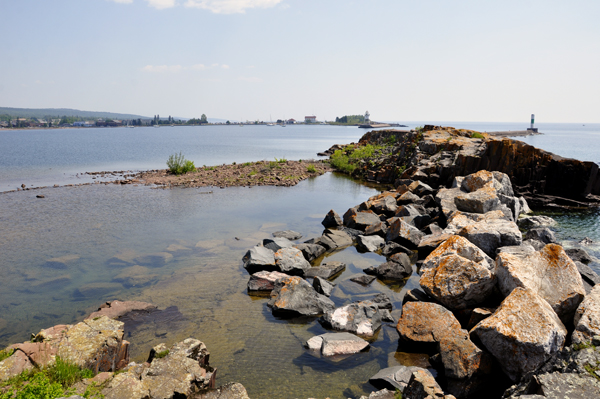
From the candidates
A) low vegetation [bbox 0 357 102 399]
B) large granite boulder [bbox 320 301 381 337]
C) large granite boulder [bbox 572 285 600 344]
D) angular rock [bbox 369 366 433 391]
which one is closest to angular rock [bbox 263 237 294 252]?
large granite boulder [bbox 320 301 381 337]

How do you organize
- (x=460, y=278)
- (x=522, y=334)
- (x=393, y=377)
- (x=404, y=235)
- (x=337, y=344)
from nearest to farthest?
1. (x=522, y=334)
2. (x=393, y=377)
3. (x=337, y=344)
4. (x=460, y=278)
5. (x=404, y=235)

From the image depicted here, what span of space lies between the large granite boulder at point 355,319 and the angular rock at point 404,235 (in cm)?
709

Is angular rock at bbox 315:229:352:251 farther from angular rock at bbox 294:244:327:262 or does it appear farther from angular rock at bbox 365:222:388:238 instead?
angular rock at bbox 365:222:388:238

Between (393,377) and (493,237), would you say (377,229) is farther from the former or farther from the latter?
(393,377)

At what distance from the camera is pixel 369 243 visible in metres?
16.8

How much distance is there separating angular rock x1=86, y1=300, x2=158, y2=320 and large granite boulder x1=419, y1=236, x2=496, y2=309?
8491mm

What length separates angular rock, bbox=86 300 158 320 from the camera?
32.6 feet

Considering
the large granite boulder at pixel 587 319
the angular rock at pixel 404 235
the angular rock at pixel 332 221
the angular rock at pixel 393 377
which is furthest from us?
the angular rock at pixel 332 221

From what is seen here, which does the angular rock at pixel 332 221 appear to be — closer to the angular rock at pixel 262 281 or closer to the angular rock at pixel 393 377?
the angular rock at pixel 262 281

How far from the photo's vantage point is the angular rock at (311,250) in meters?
15.1

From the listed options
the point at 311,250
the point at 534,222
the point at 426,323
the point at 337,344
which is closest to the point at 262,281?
the point at 311,250

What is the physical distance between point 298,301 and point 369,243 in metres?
7.06

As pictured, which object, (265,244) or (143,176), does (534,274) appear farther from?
(143,176)

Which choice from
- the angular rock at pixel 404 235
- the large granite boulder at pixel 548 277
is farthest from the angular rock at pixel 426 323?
the angular rock at pixel 404 235
